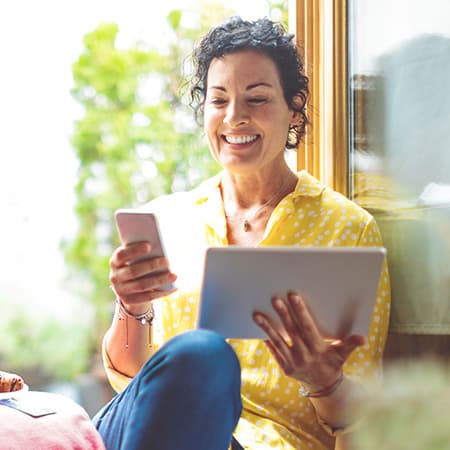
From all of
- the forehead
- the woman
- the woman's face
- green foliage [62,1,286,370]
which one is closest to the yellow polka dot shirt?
the woman

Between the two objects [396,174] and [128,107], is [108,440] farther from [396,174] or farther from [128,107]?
[128,107]

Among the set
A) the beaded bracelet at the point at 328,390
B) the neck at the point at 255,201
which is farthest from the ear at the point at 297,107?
the beaded bracelet at the point at 328,390

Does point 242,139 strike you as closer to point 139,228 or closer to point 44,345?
point 139,228

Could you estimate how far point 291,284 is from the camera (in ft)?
3.47

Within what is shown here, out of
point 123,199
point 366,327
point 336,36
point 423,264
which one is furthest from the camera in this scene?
point 123,199

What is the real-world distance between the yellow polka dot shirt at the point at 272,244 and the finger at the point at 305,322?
9.0 inches

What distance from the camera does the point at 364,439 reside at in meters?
0.42

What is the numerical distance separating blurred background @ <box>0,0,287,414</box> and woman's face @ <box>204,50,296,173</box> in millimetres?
2943

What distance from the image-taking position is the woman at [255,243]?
1.15 metres

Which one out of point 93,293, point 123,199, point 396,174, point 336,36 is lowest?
point 93,293

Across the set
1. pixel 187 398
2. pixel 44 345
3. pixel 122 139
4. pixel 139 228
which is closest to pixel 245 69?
pixel 139 228

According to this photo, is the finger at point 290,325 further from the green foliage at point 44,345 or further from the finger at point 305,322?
the green foliage at point 44,345

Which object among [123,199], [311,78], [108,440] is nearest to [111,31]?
[123,199]

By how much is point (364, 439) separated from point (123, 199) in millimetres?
4211
